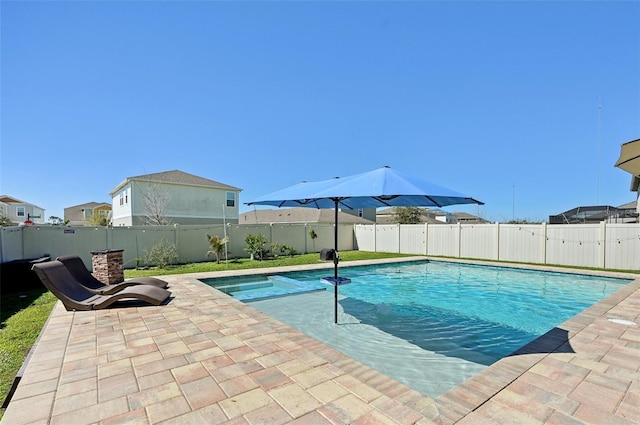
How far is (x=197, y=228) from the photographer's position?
16188 mm

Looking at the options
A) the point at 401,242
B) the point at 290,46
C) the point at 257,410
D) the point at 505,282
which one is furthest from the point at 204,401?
the point at 401,242

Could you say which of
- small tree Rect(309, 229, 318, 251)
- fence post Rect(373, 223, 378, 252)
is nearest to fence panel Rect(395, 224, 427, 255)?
fence post Rect(373, 223, 378, 252)

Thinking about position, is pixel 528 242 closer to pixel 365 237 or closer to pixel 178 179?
pixel 365 237

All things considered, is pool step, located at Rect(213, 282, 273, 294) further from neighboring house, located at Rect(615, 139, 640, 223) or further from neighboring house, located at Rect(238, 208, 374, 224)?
neighboring house, located at Rect(238, 208, 374, 224)

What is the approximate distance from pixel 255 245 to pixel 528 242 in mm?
14341

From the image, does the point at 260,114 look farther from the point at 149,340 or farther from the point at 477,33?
the point at 149,340

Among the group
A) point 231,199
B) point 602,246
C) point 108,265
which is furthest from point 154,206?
point 602,246

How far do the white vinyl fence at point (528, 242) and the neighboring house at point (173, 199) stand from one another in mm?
12894

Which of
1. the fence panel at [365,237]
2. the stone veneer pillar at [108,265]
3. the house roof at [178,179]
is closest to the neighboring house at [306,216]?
the house roof at [178,179]

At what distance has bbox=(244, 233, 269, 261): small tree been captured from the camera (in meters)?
17.3

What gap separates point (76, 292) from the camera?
21.7ft

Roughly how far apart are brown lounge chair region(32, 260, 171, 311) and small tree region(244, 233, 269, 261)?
33.1 ft

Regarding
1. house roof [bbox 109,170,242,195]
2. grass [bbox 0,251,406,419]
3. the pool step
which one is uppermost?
house roof [bbox 109,170,242,195]

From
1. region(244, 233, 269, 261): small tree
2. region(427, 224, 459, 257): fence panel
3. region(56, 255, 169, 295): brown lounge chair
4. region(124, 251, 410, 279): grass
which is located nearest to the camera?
region(56, 255, 169, 295): brown lounge chair
